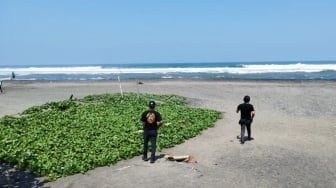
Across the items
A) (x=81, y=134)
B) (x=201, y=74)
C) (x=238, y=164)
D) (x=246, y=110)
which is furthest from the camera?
(x=201, y=74)

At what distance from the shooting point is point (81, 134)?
17141 millimetres

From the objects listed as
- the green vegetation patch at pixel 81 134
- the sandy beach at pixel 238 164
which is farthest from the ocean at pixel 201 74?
the sandy beach at pixel 238 164

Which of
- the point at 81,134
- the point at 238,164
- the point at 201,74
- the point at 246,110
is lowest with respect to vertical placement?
the point at 238,164

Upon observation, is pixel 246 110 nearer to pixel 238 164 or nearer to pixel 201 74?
pixel 238 164

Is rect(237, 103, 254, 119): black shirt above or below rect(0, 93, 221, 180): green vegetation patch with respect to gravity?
above

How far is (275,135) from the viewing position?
18938 millimetres

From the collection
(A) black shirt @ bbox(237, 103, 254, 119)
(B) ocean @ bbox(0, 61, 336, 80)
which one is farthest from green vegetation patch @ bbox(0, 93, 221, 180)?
(B) ocean @ bbox(0, 61, 336, 80)

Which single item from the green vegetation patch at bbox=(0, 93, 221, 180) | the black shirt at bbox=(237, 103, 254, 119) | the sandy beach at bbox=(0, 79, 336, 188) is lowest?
the sandy beach at bbox=(0, 79, 336, 188)

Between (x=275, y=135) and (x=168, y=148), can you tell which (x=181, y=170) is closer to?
(x=168, y=148)

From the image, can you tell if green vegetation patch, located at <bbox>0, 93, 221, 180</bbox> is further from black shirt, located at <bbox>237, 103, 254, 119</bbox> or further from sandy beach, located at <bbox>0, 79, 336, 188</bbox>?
black shirt, located at <bbox>237, 103, 254, 119</bbox>

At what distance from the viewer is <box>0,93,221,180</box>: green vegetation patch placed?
13758 millimetres

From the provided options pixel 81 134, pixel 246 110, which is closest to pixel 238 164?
pixel 246 110

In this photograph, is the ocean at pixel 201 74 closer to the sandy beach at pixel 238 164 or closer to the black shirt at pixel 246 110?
the sandy beach at pixel 238 164

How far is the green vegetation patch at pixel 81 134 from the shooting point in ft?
45.1
